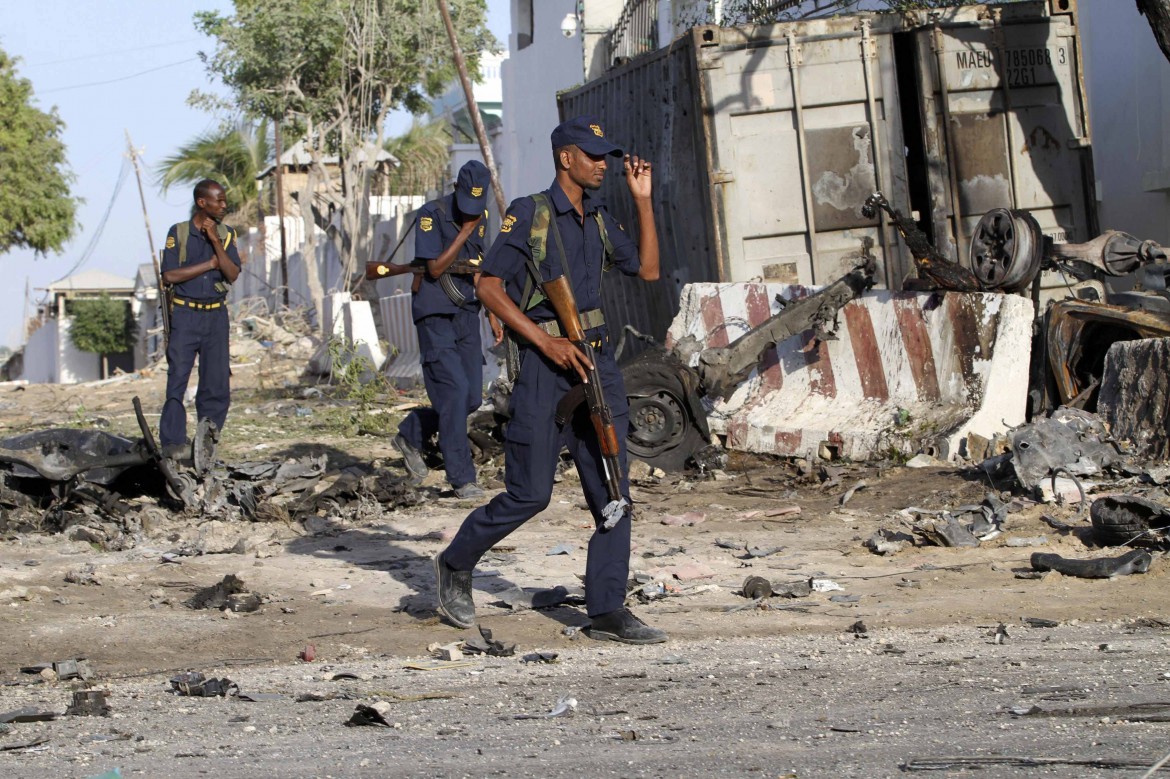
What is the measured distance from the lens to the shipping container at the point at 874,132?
1038cm

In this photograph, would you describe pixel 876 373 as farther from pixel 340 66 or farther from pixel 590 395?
pixel 340 66

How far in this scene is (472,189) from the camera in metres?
8.38

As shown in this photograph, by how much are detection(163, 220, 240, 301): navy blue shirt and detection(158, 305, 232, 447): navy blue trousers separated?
0.35 ft

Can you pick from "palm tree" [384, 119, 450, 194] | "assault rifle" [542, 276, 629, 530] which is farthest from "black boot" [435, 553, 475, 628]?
"palm tree" [384, 119, 450, 194]

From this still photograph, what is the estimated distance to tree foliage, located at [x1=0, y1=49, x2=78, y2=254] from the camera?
117 feet

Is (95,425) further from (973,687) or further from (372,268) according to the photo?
(973,687)

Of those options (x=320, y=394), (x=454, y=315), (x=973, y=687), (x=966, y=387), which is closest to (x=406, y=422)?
(x=454, y=315)

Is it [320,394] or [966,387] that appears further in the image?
[320,394]

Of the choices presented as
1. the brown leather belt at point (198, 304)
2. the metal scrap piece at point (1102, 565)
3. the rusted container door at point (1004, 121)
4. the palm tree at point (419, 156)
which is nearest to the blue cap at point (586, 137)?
the metal scrap piece at point (1102, 565)

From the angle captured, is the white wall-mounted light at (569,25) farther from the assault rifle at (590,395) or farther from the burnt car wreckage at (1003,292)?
the assault rifle at (590,395)

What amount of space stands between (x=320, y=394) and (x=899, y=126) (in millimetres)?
8084

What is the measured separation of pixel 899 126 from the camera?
412 inches

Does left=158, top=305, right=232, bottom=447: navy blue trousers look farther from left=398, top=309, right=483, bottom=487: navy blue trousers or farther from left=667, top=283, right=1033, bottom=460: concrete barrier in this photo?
left=667, top=283, right=1033, bottom=460: concrete barrier

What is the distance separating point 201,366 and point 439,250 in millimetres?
1969
